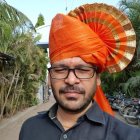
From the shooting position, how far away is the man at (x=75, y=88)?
2.24 metres

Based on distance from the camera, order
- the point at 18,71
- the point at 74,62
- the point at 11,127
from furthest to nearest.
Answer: the point at 18,71 → the point at 11,127 → the point at 74,62

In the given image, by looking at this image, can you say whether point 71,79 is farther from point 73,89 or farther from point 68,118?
point 68,118

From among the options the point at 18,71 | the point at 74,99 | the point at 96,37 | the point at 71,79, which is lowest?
the point at 18,71

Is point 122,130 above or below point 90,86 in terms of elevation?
below

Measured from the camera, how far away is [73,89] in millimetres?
2234

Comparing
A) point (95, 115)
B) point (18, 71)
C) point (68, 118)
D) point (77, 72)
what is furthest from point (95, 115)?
point (18, 71)

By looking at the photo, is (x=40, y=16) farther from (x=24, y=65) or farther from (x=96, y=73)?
(x=96, y=73)

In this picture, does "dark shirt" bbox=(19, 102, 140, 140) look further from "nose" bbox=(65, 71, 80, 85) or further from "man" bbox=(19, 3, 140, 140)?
"nose" bbox=(65, 71, 80, 85)

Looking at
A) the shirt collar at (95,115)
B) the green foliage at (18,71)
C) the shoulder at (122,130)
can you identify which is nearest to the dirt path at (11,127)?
the green foliage at (18,71)

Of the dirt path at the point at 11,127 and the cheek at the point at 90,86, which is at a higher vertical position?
the cheek at the point at 90,86

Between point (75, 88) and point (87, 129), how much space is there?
24 cm

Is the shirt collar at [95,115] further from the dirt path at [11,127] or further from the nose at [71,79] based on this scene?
the dirt path at [11,127]

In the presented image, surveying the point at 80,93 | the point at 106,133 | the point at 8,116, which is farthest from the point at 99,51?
the point at 8,116

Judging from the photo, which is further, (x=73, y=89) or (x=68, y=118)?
(x=68, y=118)
